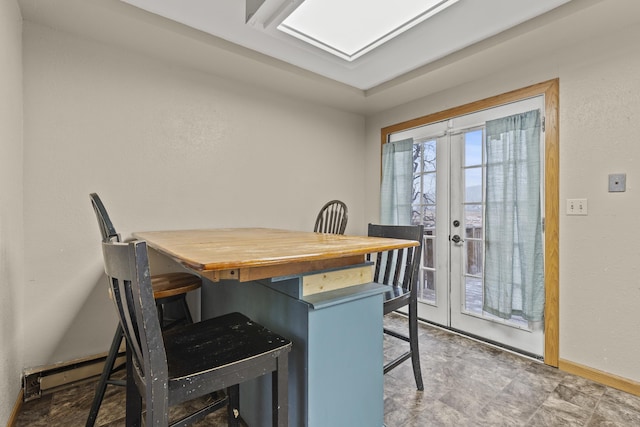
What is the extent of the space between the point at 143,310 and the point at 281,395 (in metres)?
0.55

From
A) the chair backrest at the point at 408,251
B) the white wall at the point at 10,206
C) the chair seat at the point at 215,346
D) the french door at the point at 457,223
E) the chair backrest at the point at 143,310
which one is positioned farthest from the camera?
the french door at the point at 457,223

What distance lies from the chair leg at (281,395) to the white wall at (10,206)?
1382 millimetres

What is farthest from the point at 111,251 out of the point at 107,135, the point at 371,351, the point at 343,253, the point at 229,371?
the point at 107,135

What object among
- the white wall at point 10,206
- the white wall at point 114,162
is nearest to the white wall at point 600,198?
the white wall at point 114,162

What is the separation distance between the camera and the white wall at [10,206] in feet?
4.79

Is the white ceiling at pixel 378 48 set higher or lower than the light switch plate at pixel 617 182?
higher

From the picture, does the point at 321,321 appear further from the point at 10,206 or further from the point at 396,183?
the point at 396,183

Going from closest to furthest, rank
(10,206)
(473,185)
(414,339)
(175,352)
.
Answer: (175,352) < (10,206) < (414,339) < (473,185)

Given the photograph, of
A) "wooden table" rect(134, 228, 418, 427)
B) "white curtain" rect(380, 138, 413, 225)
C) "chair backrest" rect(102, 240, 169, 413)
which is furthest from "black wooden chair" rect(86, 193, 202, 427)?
"white curtain" rect(380, 138, 413, 225)

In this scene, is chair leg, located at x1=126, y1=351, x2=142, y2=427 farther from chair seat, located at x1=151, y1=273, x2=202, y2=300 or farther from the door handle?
the door handle

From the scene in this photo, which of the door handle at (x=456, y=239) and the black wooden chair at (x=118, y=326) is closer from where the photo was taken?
the black wooden chair at (x=118, y=326)

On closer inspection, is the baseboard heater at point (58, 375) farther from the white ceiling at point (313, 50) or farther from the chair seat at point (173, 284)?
the white ceiling at point (313, 50)

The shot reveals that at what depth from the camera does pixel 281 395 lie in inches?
41.1

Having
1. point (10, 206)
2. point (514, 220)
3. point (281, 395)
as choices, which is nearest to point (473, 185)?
point (514, 220)
